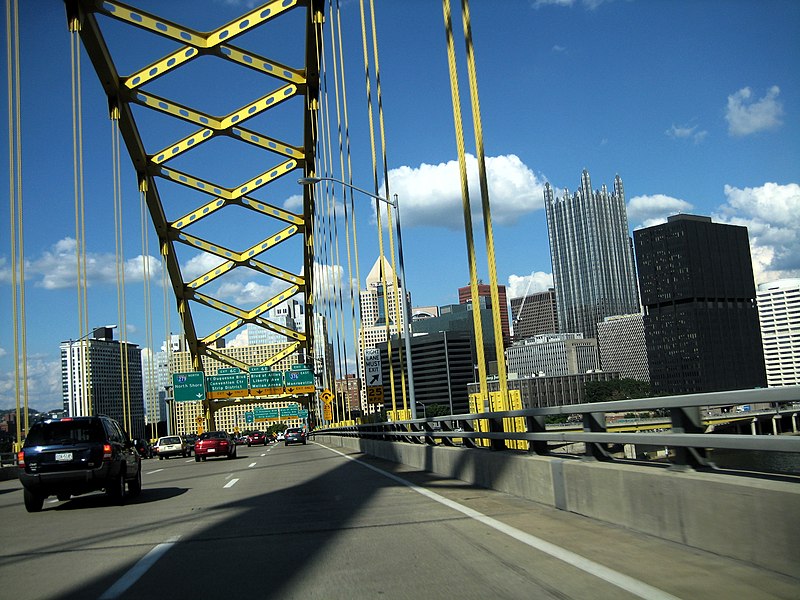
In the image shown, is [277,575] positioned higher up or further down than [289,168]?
further down

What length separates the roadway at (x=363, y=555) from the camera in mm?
5582

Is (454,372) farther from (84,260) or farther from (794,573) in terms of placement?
(794,573)

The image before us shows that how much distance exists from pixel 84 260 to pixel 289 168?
54.0 ft

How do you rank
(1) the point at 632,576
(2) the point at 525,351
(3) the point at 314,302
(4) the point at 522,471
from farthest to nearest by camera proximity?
(2) the point at 525,351
(3) the point at 314,302
(4) the point at 522,471
(1) the point at 632,576

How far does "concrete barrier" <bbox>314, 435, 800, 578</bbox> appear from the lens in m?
5.20

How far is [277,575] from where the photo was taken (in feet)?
21.4

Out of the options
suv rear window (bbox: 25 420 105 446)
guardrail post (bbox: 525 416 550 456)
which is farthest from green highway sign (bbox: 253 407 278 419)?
guardrail post (bbox: 525 416 550 456)

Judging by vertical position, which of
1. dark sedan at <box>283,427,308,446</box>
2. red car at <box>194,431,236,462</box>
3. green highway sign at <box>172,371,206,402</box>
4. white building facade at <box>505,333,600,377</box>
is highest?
white building facade at <box>505,333,600,377</box>

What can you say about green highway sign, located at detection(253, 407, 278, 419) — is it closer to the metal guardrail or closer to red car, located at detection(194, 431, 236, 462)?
red car, located at detection(194, 431, 236, 462)

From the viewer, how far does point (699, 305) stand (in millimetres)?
95562

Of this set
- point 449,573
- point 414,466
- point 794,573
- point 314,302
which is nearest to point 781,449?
point 794,573

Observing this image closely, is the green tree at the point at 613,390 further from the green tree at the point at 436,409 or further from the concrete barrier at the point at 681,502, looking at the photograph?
the concrete barrier at the point at 681,502

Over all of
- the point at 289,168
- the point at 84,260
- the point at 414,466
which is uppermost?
the point at 289,168

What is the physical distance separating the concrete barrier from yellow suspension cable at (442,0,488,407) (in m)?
5.39
